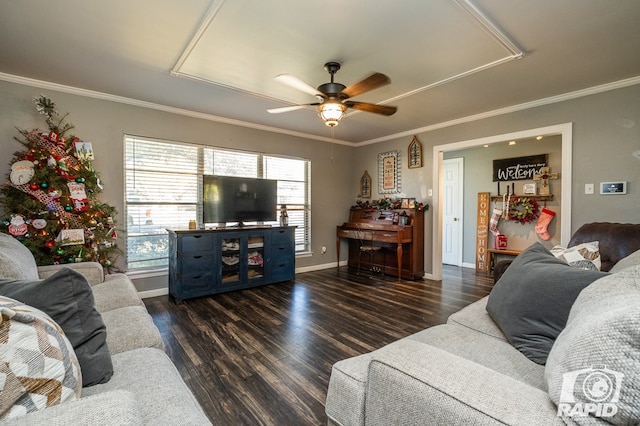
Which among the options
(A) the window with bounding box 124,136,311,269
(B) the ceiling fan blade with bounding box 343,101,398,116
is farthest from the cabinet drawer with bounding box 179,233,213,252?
(B) the ceiling fan blade with bounding box 343,101,398,116

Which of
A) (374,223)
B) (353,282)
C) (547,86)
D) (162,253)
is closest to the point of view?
(547,86)

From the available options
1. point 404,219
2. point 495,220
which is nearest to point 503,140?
point 404,219

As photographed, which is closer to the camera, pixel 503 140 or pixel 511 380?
pixel 511 380

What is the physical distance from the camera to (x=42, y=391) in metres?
0.76

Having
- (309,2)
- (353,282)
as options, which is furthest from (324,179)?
(309,2)

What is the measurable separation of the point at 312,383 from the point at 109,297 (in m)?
1.56

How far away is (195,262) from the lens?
12.2ft

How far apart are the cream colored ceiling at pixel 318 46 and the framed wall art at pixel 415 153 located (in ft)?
4.22

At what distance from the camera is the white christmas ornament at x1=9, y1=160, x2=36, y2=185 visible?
9.19ft

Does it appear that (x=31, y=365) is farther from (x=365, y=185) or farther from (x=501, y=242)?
(x=501, y=242)

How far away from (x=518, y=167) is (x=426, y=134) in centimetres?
179

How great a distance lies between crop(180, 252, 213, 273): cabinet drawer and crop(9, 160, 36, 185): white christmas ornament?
164cm

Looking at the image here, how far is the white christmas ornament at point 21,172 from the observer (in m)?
2.80

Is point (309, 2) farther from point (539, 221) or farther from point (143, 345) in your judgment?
point (539, 221)
